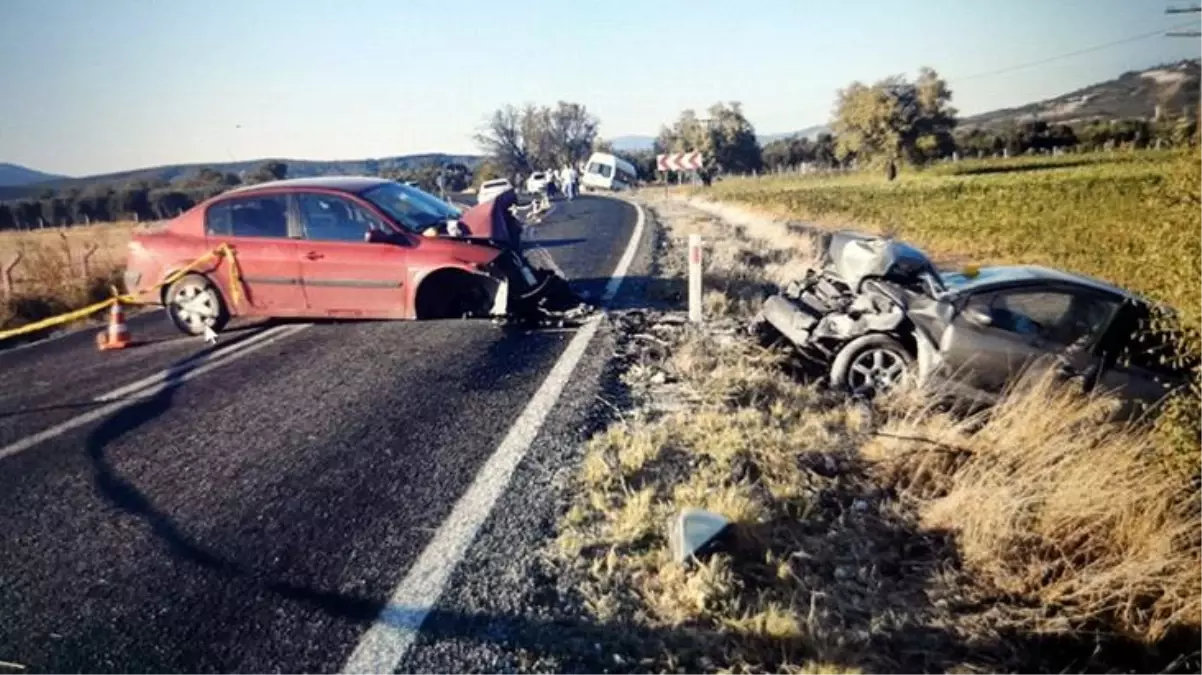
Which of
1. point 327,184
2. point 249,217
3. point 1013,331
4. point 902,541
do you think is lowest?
point 902,541

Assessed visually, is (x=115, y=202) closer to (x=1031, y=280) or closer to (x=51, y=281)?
(x=51, y=281)

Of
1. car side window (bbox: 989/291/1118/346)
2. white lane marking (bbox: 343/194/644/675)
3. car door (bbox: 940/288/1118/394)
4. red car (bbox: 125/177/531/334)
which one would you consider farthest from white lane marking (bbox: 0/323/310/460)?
car side window (bbox: 989/291/1118/346)

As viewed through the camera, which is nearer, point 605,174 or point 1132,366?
point 1132,366

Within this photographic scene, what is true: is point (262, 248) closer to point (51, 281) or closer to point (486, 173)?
point (51, 281)

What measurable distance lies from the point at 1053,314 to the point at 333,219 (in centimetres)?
692

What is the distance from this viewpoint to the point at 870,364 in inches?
240

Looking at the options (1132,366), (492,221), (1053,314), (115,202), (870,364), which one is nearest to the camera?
(1132,366)

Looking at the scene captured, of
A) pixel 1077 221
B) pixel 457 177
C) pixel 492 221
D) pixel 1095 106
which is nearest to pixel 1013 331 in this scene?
pixel 492 221

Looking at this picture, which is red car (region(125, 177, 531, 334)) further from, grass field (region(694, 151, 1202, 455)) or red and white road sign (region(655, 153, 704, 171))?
red and white road sign (region(655, 153, 704, 171))

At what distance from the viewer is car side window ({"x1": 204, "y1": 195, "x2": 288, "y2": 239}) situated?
795 cm

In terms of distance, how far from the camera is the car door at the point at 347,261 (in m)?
7.61

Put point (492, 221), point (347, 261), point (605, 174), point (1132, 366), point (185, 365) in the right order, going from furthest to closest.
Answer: point (605, 174) < point (492, 221) < point (347, 261) < point (185, 365) < point (1132, 366)

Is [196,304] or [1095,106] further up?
[1095,106]

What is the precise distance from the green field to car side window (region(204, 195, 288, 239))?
300 inches
